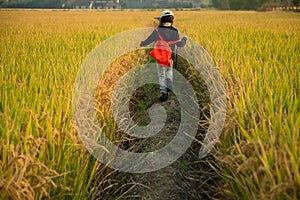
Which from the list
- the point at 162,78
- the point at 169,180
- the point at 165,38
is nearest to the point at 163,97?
the point at 162,78

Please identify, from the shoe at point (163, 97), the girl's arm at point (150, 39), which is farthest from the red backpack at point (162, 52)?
the shoe at point (163, 97)

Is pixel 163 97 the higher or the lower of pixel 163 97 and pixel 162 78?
the lower

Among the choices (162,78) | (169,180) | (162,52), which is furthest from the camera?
(162,78)

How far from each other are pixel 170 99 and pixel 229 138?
8.14 ft

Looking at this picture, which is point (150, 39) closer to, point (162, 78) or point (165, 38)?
point (165, 38)

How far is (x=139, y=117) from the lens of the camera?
3.69 metres

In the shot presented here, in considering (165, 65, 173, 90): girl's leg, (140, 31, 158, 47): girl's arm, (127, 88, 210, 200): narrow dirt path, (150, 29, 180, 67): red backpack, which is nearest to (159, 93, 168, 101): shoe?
(165, 65, 173, 90): girl's leg

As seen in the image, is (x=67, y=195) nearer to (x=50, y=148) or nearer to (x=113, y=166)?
(x=50, y=148)

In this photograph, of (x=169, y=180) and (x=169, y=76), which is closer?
(x=169, y=180)

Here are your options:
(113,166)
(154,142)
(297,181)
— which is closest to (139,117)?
(154,142)

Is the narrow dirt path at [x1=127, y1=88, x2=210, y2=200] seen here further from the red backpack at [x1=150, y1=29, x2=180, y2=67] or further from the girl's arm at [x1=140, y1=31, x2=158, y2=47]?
the girl's arm at [x1=140, y1=31, x2=158, y2=47]

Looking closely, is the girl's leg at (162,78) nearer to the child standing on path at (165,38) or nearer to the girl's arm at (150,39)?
the child standing on path at (165,38)

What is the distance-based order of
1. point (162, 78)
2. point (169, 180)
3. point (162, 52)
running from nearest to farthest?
point (169, 180) → point (162, 52) → point (162, 78)

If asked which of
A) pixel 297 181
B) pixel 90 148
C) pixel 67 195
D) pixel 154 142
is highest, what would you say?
pixel 297 181
